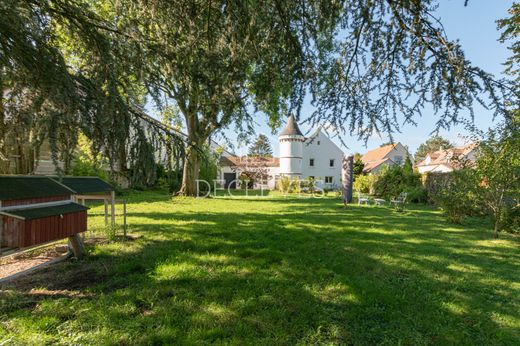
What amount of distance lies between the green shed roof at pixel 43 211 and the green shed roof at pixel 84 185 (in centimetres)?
37

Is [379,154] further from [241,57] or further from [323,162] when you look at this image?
[241,57]

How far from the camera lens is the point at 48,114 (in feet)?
7.64

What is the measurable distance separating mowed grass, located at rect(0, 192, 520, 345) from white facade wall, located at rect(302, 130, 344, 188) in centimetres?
2912

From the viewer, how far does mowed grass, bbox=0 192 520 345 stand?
9.43 feet

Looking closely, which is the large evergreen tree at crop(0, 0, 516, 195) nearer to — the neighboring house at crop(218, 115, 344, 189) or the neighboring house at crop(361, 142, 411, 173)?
the neighboring house at crop(218, 115, 344, 189)

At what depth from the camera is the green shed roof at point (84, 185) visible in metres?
4.99

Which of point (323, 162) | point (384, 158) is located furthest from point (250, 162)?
point (384, 158)

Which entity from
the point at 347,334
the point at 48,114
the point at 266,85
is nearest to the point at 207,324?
the point at 347,334

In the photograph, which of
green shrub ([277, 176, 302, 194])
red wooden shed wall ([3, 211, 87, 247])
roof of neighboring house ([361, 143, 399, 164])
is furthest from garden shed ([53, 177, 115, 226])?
roof of neighboring house ([361, 143, 399, 164])

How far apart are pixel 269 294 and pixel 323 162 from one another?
33.6 m

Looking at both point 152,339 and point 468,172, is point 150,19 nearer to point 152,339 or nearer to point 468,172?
point 152,339

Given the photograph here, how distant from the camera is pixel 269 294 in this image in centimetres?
373

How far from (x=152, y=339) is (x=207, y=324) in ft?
1.90

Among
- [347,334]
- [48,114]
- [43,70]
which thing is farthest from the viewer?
[347,334]
